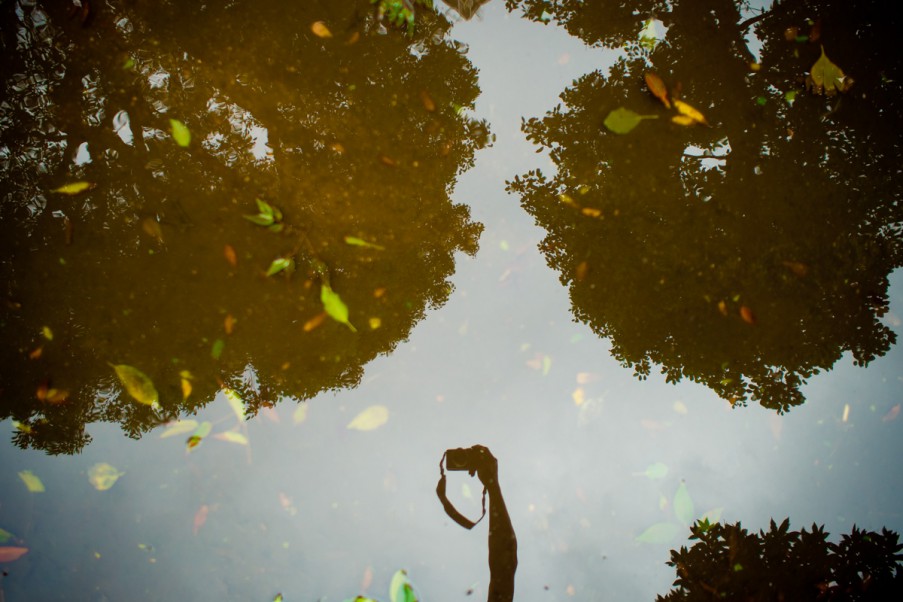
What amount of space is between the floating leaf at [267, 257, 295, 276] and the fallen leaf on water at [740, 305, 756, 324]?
8.76m

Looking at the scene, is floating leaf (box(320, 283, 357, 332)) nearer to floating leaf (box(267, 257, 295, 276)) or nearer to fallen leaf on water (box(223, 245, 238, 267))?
floating leaf (box(267, 257, 295, 276))

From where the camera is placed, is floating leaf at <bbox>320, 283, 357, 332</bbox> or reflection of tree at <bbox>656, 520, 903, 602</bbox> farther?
floating leaf at <bbox>320, 283, 357, 332</bbox>

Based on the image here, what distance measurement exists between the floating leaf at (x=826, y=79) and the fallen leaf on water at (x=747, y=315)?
A: 4304 mm

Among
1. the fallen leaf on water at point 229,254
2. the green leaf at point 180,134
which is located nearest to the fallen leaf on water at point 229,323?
the fallen leaf on water at point 229,254

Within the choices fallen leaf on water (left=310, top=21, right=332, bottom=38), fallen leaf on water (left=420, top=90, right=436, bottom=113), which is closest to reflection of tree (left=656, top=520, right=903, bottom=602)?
fallen leaf on water (left=420, top=90, right=436, bottom=113)

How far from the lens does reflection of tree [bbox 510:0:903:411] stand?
19.7 ft

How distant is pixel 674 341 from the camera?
270 inches

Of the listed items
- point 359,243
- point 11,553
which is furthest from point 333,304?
point 11,553

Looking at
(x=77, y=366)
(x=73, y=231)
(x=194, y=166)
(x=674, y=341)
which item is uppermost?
(x=194, y=166)

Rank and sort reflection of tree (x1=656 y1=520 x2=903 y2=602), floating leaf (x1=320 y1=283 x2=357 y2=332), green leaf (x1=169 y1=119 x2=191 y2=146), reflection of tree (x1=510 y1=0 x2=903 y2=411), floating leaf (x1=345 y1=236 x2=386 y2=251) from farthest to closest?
1. floating leaf (x1=320 y1=283 x2=357 y2=332)
2. floating leaf (x1=345 y1=236 x2=386 y2=251)
3. green leaf (x1=169 y1=119 x2=191 y2=146)
4. reflection of tree (x1=510 y1=0 x2=903 y2=411)
5. reflection of tree (x1=656 y1=520 x2=903 y2=602)

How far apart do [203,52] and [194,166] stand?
2228 mm

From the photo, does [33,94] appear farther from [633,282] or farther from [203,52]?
[633,282]

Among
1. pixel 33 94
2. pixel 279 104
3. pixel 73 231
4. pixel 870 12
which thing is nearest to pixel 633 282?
pixel 870 12

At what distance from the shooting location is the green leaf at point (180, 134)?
7.02m
